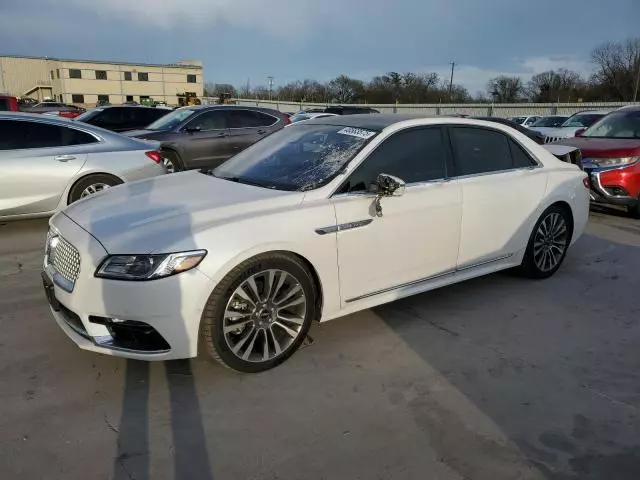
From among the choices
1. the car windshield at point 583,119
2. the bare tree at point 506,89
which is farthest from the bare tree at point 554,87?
the car windshield at point 583,119

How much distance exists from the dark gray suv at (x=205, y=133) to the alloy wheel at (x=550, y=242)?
6076 mm

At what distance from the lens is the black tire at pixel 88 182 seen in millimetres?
6512

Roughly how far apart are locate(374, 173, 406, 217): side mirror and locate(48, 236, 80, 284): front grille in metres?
1.90

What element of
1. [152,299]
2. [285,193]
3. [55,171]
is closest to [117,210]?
[152,299]

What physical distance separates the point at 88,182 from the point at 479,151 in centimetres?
484

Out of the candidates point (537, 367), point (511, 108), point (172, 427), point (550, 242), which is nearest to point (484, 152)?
point (550, 242)

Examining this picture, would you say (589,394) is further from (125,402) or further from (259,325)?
(125,402)

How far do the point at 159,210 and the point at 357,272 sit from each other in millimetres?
1344

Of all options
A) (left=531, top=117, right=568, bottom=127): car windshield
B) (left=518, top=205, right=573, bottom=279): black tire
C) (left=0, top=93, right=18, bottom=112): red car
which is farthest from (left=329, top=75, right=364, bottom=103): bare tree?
(left=518, top=205, right=573, bottom=279): black tire

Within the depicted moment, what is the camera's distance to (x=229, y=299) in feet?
9.90

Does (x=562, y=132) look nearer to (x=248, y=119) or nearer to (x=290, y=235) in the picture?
(x=248, y=119)

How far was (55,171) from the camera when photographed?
20.9 ft

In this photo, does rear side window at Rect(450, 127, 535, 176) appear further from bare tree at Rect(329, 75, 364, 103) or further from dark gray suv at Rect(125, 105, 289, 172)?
bare tree at Rect(329, 75, 364, 103)

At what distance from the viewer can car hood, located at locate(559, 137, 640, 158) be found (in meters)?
7.52
